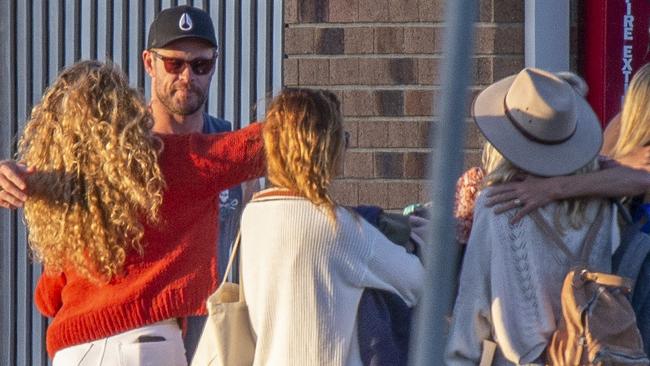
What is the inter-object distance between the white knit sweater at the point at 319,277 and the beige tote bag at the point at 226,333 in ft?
0.31

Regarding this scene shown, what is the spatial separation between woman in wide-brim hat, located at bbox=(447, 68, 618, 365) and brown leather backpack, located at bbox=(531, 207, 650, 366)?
0.09 metres

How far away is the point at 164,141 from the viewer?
12.2 feet

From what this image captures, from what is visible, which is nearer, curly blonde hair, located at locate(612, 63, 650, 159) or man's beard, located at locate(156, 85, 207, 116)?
curly blonde hair, located at locate(612, 63, 650, 159)

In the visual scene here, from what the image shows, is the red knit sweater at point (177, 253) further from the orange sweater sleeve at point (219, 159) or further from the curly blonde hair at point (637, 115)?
the curly blonde hair at point (637, 115)

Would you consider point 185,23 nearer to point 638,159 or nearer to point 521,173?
point 521,173

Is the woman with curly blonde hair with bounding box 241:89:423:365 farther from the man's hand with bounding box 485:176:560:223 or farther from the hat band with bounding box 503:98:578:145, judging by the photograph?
the hat band with bounding box 503:98:578:145

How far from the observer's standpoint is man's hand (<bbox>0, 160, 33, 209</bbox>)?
351 cm

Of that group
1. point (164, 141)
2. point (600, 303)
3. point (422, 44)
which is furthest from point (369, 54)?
point (600, 303)

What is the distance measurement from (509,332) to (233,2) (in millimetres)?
2966

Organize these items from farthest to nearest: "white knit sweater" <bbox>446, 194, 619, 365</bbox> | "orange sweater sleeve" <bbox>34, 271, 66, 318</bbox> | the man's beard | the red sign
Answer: the red sign → the man's beard → "orange sweater sleeve" <bbox>34, 271, 66, 318</bbox> → "white knit sweater" <bbox>446, 194, 619, 365</bbox>

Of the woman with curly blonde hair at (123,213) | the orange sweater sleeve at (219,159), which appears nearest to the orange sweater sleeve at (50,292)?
the woman with curly blonde hair at (123,213)

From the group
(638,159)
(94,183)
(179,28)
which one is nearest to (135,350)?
(94,183)

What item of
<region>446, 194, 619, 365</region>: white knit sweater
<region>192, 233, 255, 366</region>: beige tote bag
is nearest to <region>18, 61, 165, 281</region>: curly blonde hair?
<region>192, 233, 255, 366</region>: beige tote bag

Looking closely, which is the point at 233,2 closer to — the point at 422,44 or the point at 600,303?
the point at 422,44
